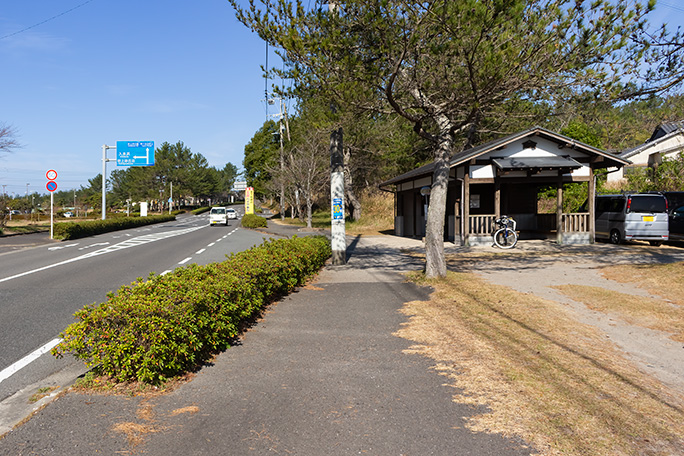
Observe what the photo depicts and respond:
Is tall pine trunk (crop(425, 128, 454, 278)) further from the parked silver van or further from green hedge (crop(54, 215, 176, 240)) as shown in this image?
green hedge (crop(54, 215, 176, 240))

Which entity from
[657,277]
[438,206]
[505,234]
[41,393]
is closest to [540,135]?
[505,234]

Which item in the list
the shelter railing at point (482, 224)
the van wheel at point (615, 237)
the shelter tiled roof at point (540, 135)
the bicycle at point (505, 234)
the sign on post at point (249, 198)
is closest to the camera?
the bicycle at point (505, 234)

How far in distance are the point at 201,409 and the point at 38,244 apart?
877 inches

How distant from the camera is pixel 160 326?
4.22 m

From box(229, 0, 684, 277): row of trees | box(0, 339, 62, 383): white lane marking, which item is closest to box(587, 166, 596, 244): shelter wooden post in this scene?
box(229, 0, 684, 277): row of trees

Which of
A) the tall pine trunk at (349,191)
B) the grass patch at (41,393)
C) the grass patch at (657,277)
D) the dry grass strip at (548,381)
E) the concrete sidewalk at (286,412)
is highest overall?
the tall pine trunk at (349,191)

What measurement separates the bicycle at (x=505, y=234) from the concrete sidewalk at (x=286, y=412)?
12937 mm

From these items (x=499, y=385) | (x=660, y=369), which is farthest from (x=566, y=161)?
(x=499, y=385)

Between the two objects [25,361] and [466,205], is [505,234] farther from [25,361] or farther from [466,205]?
[25,361]

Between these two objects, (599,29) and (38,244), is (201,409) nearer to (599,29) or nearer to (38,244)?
(599,29)

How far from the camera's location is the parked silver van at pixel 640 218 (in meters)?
17.2

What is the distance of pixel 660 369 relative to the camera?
15.7ft

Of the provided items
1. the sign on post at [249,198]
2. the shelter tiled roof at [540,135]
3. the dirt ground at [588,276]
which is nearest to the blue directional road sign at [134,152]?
the sign on post at [249,198]

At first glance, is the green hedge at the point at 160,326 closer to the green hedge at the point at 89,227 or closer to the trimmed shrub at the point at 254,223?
the green hedge at the point at 89,227
